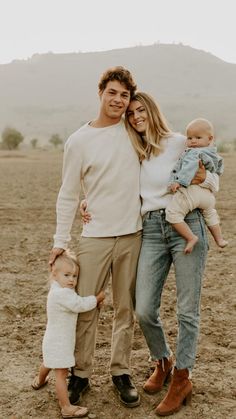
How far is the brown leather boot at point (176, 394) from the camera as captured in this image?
3.87 meters

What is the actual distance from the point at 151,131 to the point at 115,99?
13.0 inches

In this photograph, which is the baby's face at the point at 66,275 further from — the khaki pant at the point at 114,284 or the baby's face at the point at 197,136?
the baby's face at the point at 197,136

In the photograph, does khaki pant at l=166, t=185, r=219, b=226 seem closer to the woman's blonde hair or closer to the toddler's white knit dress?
the woman's blonde hair

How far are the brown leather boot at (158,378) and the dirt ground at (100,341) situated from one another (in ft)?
0.20

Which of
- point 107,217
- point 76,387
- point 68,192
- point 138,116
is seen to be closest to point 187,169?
point 138,116

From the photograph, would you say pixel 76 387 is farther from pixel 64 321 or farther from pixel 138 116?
pixel 138 116

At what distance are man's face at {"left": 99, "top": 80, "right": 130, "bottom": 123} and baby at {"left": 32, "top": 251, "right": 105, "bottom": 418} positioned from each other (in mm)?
1060

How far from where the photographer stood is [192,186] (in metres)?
3.83

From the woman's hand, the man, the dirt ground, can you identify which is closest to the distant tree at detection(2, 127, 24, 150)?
the dirt ground

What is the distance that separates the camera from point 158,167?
3.91 metres

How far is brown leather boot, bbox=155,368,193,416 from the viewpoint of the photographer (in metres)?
3.87

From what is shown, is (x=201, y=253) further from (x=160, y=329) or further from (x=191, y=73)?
(x=191, y=73)

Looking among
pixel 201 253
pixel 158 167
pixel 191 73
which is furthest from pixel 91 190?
pixel 191 73

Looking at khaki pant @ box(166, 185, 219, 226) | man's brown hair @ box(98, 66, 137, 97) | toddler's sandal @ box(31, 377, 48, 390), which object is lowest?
toddler's sandal @ box(31, 377, 48, 390)
